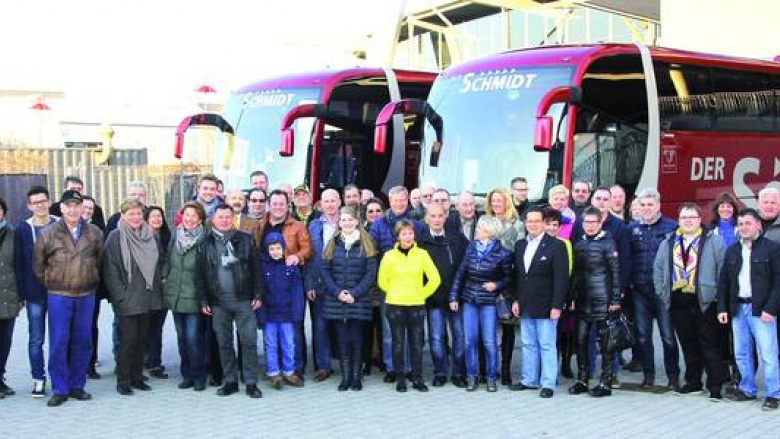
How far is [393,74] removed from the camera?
14953 mm

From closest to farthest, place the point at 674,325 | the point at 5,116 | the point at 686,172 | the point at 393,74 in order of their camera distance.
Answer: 1. the point at 674,325
2. the point at 686,172
3. the point at 393,74
4. the point at 5,116

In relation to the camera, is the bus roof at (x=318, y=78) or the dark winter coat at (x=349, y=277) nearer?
the dark winter coat at (x=349, y=277)

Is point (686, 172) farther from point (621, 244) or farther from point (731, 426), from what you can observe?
point (731, 426)

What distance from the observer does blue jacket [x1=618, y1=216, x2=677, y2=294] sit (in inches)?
310

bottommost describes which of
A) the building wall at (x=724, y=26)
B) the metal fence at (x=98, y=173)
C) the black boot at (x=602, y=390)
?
the black boot at (x=602, y=390)

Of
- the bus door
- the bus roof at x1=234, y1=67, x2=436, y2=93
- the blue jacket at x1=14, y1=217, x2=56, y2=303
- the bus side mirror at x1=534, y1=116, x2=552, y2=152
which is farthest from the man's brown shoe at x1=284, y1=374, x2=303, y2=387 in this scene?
the bus roof at x1=234, y1=67, x2=436, y2=93

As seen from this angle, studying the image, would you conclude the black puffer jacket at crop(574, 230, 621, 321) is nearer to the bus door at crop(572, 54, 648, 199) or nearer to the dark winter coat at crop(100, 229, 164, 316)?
the bus door at crop(572, 54, 648, 199)

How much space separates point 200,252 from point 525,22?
27915 mm

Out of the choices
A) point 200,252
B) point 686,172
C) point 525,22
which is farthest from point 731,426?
point 525,22

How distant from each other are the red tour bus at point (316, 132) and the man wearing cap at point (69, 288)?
18.2 ft

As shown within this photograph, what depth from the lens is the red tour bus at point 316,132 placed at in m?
13.5

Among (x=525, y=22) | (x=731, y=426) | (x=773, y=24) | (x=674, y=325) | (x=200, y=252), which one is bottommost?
(x=731, y=426)

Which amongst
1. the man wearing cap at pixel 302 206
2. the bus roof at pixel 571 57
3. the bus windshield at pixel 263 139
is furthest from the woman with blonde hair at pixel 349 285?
the bus windshield at pixel 263 139

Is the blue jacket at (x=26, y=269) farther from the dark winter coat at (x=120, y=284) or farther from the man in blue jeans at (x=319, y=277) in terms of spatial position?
the man in blue jeans at (x=319, y=277)
